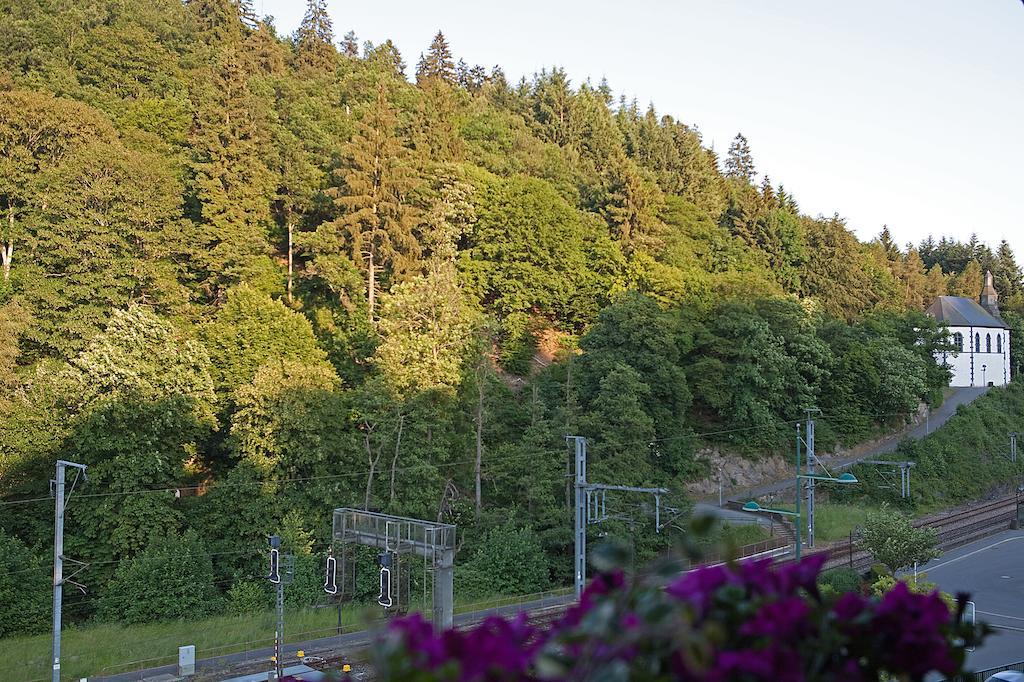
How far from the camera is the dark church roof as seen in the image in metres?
69.2

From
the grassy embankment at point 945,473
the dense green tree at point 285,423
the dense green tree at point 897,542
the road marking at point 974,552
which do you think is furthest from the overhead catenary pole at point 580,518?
the grassy embankment at point 945,473

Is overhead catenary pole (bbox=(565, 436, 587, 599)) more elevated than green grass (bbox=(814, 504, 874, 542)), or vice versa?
overhead catenary pole (bbox=(565, 436, 587, 599))

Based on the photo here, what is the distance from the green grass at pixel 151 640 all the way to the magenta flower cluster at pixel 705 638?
24024 mm

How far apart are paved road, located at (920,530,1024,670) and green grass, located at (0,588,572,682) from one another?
14.6 m

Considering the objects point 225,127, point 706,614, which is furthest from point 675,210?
point 706,614

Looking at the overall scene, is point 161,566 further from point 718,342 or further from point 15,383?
point 718,342

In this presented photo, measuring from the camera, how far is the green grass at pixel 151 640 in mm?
23984

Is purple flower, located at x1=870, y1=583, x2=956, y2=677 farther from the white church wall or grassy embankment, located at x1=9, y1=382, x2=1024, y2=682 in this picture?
the white church wall

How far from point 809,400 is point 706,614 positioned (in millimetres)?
47881

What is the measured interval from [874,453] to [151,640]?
39663 millimetres

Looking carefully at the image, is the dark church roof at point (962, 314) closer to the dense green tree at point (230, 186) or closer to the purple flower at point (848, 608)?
the dense green tree at point (230, 186)

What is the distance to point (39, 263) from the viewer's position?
3459 cm

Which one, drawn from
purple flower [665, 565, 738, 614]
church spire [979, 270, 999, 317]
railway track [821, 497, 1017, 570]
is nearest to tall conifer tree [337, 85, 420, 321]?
railway track [821, 497, 1017, 570]

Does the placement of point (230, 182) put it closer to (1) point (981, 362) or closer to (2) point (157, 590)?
(2) point (157, 590)
